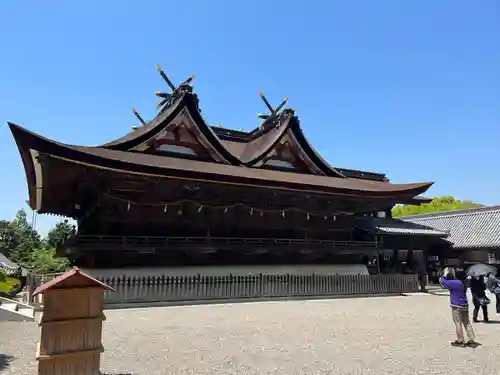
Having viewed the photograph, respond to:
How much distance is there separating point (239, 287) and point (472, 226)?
2353 centimetres

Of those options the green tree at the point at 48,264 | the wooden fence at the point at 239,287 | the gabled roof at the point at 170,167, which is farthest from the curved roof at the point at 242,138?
the green tree at the point at 48,264

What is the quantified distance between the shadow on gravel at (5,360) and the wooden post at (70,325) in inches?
98.3

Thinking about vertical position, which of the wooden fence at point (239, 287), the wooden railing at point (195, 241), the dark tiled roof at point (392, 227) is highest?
the dark tiled roof at point (392, 227)

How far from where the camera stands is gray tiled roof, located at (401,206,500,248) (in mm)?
28656

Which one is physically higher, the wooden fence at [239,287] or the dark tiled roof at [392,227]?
Result: the dark tiled roof at [392,227]

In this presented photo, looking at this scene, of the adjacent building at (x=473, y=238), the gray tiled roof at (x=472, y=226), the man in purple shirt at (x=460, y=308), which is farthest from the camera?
the gray tiled roof at (x=472, y=226)

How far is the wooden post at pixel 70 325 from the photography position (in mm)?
4844

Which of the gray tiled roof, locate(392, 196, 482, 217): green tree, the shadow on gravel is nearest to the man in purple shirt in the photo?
the shadow on gravel

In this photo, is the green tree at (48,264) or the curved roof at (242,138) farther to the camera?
the green tree at (48,264)

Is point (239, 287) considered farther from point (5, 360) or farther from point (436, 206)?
point (436, 206)

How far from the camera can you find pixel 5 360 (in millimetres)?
7141

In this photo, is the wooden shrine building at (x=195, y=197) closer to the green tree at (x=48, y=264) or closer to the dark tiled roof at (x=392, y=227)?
the dark tiled roof at (x=392, y=227)

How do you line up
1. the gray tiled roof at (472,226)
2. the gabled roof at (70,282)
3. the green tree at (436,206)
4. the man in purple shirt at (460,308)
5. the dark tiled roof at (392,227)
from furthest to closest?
the green tree at (436,206) < the gray tiled roof at (472,226) < the dark tiled roof at (392,227) < the man in purple shirt at (460,308) < the gabled roof at (70,282)

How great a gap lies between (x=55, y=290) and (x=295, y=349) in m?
4.90
